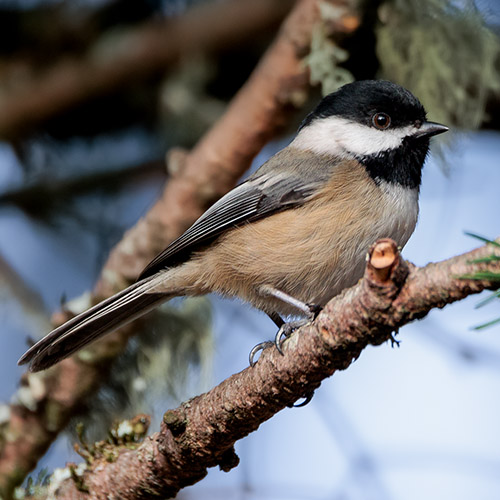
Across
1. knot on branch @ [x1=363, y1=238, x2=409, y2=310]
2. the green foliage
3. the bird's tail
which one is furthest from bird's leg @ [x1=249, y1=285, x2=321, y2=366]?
the green foliage

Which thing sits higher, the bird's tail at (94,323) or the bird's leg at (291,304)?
the bird's tail at (94,323)

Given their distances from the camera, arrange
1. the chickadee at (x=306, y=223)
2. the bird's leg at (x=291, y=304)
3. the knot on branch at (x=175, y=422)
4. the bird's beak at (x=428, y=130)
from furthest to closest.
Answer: the bird's beak at (x=428, y=130) → the chickadee at (x=306, y=223) → the bird's leg at (x=291, y=304) → the knot on branch at (x=175, y=422)

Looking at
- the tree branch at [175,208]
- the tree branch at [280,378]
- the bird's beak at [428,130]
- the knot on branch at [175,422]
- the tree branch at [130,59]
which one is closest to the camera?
the tree branch at [280,378]

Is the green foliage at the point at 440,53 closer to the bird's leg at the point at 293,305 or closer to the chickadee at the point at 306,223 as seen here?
the chickadee at the point at 306,223

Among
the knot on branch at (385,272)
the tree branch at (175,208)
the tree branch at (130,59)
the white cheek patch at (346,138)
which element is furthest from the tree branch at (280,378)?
the tree branch at (130,59)

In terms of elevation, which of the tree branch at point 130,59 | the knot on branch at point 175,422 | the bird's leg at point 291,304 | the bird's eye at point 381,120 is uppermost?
the tree branch at point 130,59

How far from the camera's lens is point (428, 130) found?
248 cm

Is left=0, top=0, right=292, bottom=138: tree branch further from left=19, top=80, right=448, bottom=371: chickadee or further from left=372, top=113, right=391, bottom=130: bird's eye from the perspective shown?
left=372, top=113, right=391, bottom=130: bird's eye

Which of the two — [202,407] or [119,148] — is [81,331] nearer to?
[202,407]

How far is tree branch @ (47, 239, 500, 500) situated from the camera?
4.75ft

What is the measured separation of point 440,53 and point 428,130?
16.4 inches

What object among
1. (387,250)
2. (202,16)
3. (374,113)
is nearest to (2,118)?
(202,16)

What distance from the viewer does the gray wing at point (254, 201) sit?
2.47 meters

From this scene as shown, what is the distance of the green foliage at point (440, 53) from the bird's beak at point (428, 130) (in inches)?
14.1
